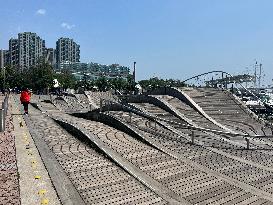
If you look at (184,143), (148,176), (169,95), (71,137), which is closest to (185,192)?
(148,176)

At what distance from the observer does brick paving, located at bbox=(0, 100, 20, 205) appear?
8.01 metres

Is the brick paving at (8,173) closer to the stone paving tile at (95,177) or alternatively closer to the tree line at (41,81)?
the stone paving tile at (95,177)

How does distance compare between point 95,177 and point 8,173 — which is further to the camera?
point 95,177

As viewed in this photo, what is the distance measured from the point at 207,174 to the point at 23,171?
5.62 meters

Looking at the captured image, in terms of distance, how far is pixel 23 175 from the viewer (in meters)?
9.58

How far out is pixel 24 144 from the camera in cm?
1328

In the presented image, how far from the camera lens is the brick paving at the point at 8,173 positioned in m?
8.01

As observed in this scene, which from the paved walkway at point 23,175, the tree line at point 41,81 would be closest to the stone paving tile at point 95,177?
the paved walkway at point 23,175

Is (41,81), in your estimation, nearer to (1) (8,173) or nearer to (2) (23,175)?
(1) (8,173)

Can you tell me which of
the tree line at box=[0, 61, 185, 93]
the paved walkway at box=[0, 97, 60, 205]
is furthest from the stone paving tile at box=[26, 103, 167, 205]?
the tree line at box=[0, 61, 185, 93]

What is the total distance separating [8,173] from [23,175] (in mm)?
436

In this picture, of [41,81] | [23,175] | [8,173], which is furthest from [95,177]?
[41,81]

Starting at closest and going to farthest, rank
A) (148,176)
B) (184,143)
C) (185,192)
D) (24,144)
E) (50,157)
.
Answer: (185,192)
(148,176)
(50,157)
(24,144)
(184,143)

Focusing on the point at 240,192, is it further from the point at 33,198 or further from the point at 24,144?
the point at 24,144
